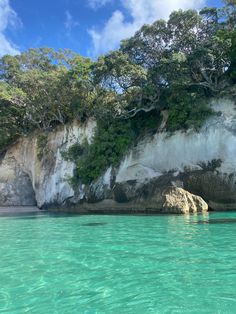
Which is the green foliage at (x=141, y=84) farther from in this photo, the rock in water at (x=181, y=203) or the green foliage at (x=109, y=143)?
the rock in water at (x=181, y=203)

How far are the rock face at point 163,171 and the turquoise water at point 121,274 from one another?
34.4 ft

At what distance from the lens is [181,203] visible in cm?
2130

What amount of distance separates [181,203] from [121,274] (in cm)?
1418

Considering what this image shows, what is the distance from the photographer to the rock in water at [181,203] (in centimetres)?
2125

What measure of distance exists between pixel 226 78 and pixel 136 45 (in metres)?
6.66

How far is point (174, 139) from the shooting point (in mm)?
25469

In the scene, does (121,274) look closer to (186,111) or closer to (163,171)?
(163,171)

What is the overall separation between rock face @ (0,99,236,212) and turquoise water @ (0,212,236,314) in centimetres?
1048

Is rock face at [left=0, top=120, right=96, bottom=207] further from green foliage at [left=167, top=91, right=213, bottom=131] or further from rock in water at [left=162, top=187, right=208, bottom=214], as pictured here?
rock in water at [left=162, top=187, right=208, bottom=214]

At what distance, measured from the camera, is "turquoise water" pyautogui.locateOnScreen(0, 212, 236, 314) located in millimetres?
5891

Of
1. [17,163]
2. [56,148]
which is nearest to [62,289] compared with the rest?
[56,148]

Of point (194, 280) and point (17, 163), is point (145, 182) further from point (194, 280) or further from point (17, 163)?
point (194, 280)

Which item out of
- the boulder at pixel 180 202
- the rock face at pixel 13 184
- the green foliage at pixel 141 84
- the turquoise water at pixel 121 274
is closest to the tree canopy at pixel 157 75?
the green foliage at pixel 141 84

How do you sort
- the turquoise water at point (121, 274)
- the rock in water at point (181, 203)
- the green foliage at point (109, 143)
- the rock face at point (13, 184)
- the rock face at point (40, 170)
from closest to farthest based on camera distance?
the turquoise water at point (121, 274) < the rock in water at point (181, 203) < the green foliage at point (109, 143) < the rock face at point (40, 170) < the rock face at point (13, 184)
